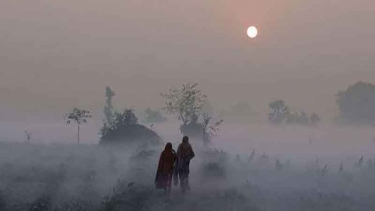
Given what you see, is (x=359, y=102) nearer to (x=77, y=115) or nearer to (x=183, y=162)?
(x=77, y=115)

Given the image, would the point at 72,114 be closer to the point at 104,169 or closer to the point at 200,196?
the point at 104,169

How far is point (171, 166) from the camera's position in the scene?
22.9 m

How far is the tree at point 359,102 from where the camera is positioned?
12488 cm

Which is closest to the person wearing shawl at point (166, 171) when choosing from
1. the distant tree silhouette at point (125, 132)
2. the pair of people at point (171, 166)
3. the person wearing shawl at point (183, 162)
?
the pair of people at point (171, 166)

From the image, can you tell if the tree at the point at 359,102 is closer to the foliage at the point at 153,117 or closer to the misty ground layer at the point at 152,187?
the foliage at the point at 153,117

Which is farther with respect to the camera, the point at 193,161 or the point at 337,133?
the point at 337,133

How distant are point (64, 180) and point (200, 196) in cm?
712

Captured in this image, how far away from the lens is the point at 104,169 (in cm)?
2998

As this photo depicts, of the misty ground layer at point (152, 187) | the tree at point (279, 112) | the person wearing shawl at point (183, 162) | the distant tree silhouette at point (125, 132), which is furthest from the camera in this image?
the tree at point (279, 112)

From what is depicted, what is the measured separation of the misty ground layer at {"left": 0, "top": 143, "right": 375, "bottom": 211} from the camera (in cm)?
2181

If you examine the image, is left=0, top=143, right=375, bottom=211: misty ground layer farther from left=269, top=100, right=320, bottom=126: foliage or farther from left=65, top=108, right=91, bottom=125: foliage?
left=269, top=100, right=320, bottom=126: foliage

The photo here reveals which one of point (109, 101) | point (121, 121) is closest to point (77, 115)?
point (121, 121)

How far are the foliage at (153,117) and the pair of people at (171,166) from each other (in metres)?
107

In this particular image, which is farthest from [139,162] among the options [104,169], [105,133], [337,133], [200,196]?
[337,133]
